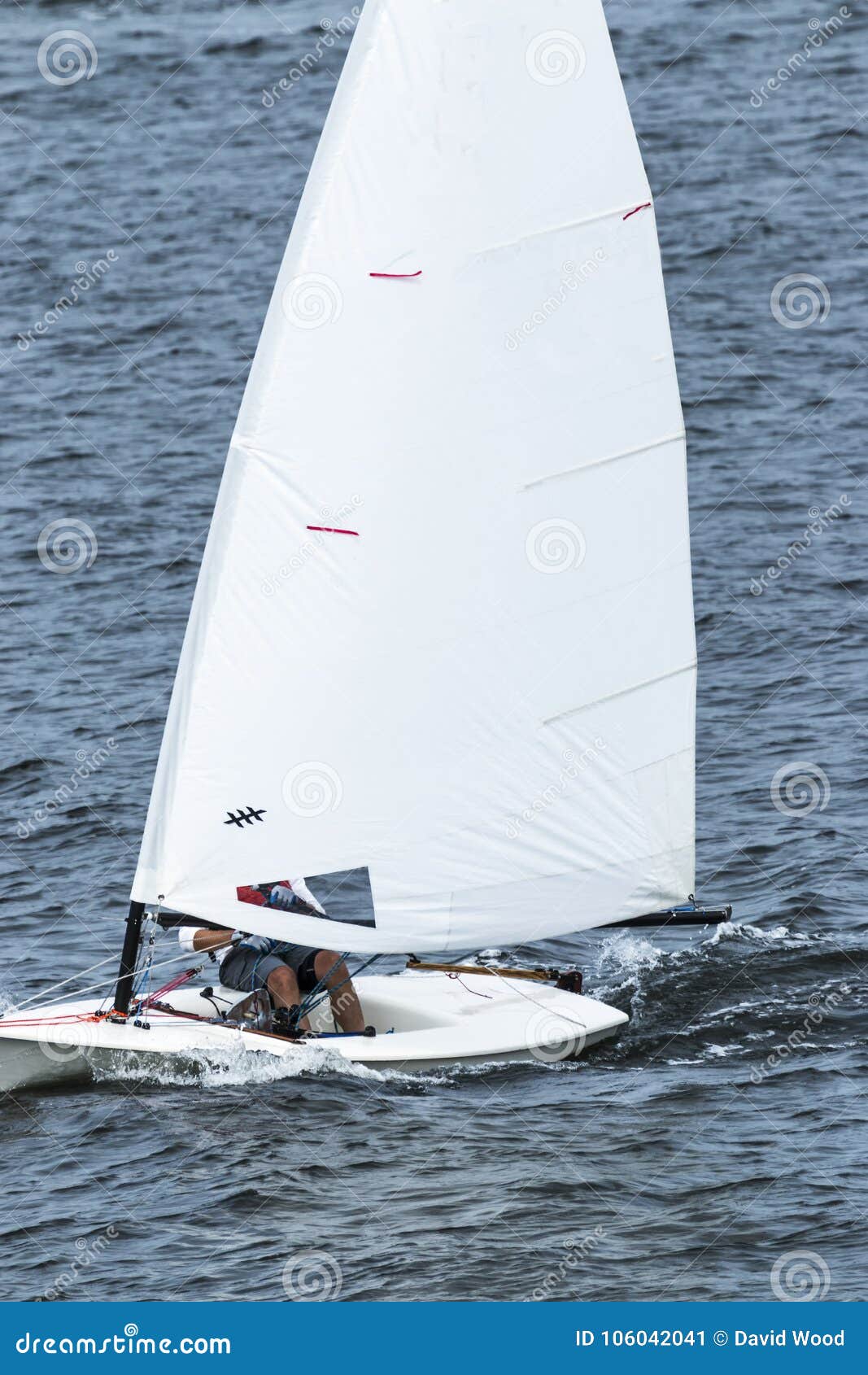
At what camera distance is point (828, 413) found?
→ 25.8 meters

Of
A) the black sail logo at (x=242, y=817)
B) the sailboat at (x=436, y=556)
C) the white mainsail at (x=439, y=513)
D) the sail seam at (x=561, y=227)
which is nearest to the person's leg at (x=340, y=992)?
the sailboat at (x=436, y=556)

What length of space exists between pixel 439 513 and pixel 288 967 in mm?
3128

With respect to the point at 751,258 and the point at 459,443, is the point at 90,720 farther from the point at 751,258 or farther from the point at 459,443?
the point at 751,258

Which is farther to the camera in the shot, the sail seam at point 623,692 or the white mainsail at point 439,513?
the sail seam at point 623,692

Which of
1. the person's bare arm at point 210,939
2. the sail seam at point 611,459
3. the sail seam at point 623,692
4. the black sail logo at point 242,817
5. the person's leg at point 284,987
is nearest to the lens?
the black sail logo at point 242,817

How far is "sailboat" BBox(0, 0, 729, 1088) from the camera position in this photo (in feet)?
43.1

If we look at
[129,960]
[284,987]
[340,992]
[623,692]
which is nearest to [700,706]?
[623,692]

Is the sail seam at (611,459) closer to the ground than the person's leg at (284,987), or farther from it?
farther from it

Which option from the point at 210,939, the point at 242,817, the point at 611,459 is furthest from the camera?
the point at 210,939

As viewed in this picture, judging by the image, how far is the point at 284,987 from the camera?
13930 mm

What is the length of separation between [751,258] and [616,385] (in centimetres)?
1656

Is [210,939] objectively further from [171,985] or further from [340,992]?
[340,992]

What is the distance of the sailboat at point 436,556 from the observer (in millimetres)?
13148

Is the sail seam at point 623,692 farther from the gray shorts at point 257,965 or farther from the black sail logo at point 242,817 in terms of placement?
the gray shorts at point 257,965
